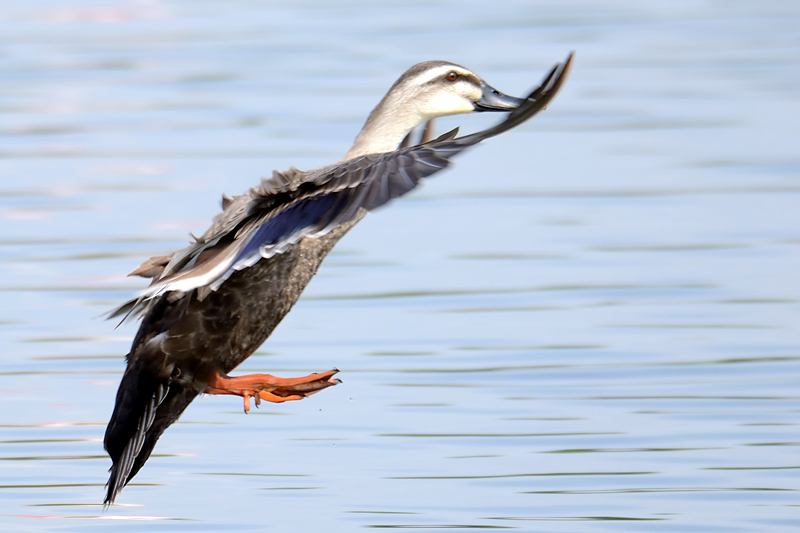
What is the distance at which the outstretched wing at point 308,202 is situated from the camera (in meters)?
5.57

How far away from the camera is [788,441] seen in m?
7.24

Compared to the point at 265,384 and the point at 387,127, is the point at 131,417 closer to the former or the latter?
the point at 265,384

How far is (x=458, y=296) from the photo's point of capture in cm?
969

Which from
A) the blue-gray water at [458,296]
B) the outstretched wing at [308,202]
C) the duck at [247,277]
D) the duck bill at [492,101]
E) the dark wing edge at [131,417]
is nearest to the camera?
the outstretched wing at [308,202]

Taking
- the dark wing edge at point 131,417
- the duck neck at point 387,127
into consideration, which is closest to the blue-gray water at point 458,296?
the dark wing edge at point 131,417

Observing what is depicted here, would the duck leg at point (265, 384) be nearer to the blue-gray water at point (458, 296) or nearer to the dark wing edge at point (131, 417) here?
the dark wing edge at point (131, 417)

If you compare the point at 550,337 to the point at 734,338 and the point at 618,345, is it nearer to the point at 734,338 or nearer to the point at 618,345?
the point at 618,345

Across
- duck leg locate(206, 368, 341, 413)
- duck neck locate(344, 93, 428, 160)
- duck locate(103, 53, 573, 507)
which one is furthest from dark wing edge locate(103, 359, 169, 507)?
duck neck locate(344, 93, 428, 160)

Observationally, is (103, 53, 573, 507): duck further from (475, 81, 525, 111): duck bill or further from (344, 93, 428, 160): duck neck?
(475, 81, 525, 111): duck bill

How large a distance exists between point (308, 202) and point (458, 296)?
397 centimetres

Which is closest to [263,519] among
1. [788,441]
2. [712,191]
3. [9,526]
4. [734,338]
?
[9,526]

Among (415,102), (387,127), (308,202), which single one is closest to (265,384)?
(308,202)

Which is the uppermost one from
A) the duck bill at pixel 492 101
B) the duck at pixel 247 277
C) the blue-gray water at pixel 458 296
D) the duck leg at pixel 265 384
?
the duck bill at pixel 492 101

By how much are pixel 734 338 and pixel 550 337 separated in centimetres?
96
